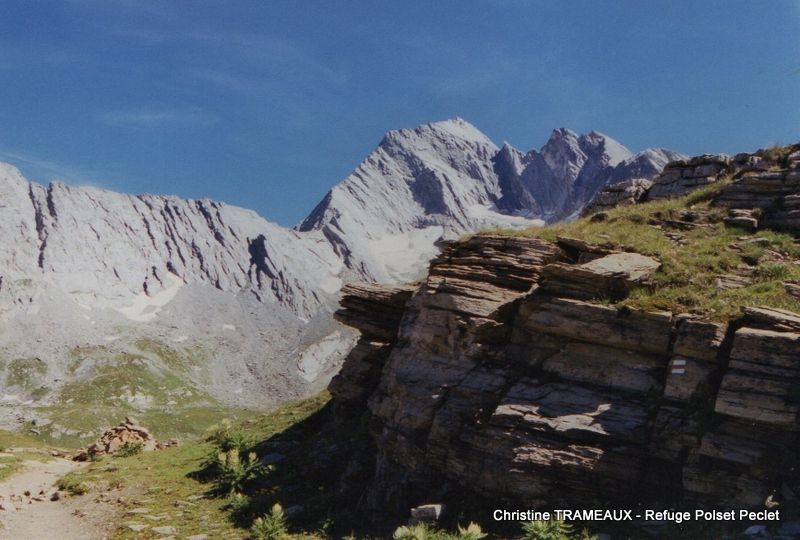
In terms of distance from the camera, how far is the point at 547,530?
15086 millimetres

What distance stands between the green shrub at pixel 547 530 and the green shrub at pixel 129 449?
30945mm

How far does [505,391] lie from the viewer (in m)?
19.9

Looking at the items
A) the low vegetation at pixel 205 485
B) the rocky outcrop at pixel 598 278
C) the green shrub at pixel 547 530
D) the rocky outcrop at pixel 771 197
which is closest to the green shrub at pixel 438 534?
the green shrub at pixel 547 530

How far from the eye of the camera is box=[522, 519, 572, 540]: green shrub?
48.7 feet

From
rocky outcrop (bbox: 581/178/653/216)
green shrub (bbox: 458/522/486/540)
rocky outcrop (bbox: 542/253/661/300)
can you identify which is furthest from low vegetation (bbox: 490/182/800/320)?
green shrub (bbox: 458/522/486/540)

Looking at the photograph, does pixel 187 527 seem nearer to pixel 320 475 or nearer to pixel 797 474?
pixel 320 475

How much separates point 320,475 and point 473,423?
378 inches

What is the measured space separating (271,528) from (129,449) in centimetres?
2238

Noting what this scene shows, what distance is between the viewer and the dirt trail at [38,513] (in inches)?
835

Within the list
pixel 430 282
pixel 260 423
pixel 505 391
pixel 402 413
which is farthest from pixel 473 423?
pixel 260 423

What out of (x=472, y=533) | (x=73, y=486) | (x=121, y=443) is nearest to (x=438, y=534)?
(x=472, y=533)

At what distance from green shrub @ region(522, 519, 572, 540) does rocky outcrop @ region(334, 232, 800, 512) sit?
1.41m

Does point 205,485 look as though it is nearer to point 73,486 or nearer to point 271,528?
point 73,486

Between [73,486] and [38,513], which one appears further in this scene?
[73,486]
